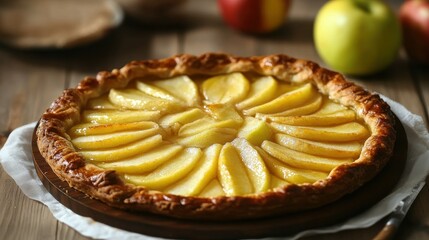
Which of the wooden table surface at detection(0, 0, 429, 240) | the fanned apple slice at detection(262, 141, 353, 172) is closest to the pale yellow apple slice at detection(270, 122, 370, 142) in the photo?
the fanned apple slice at detection(262, 141, 353, 172)

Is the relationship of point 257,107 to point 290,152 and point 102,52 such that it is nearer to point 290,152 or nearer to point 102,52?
point 290,152

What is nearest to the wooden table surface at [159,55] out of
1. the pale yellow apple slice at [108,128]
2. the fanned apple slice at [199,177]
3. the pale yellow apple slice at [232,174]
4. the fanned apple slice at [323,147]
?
the pale yellow apple slice at [108,128]

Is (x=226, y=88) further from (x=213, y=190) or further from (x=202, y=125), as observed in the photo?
(x=213, y=190)

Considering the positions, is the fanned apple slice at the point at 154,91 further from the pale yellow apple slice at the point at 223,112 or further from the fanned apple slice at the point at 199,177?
the fanned apple slice at the point at 199,177

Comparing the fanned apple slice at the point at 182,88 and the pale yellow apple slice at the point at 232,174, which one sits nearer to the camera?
the pale yellow apple slice at the point at 232,174

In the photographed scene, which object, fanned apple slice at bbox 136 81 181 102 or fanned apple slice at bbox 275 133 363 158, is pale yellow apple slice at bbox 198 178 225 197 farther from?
fanned apple slice at bbox 136 81 181 102

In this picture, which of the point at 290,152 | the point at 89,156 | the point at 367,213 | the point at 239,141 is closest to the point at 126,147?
the point at 89,156
